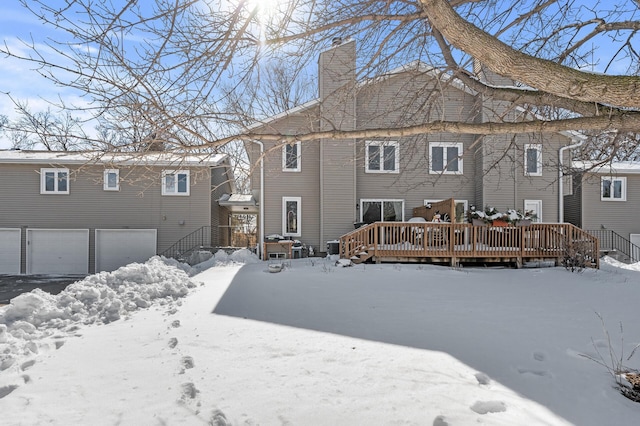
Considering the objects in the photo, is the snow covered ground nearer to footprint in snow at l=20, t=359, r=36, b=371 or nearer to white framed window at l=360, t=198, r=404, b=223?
footprint in snow at l=20, t=359, r=36, b=371

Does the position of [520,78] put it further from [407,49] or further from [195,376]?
[407,49]

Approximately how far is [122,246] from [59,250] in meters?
2.51

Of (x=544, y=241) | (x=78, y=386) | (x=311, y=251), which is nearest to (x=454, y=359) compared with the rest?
(x=78, y=386)

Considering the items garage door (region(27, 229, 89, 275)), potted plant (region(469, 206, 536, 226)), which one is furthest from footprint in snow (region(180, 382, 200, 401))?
garage door (region(27, 229, 89, 275))

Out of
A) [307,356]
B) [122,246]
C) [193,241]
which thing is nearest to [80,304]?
[307,356]

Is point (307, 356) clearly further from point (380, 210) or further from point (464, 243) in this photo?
point (380, 210)

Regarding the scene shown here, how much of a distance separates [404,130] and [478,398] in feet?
8.51

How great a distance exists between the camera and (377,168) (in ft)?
47.0

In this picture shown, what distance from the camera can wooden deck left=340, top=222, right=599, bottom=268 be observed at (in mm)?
10984

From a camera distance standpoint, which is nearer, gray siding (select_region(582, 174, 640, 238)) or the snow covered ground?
the snow covered ground

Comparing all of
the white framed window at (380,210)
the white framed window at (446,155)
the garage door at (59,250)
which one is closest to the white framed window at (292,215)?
the white framed window at (380,210)

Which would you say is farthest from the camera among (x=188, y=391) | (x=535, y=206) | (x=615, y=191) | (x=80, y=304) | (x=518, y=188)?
(x=615, y=191)

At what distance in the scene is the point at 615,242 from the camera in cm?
1580

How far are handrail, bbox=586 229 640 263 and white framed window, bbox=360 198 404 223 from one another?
27.5 ft
